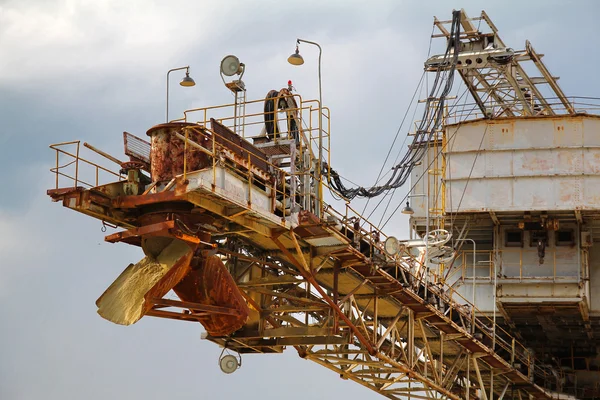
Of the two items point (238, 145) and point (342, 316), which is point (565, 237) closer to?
point (342, 316)

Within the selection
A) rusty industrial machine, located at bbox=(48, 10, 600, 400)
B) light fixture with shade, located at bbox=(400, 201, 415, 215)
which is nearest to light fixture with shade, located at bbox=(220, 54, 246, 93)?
rusty industrial machine, located at bbox=(48, 10, 600, 400)

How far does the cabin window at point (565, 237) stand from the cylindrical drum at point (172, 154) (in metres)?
18.5

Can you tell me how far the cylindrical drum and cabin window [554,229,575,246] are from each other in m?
18.5

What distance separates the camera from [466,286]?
3803cm

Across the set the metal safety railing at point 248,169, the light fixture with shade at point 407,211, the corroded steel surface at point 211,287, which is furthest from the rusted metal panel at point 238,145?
the light fixture with shade at point 407,211

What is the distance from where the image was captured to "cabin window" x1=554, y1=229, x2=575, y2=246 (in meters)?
37.3

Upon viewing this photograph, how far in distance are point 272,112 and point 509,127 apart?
1411 cm

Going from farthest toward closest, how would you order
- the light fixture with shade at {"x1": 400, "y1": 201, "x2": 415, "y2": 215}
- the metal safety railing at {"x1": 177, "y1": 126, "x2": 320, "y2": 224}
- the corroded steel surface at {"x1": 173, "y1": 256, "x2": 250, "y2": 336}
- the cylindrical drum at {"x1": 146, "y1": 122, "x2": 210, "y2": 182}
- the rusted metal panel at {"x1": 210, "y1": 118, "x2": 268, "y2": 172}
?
the light fixture with shade at {"x1": 400, "y1": 201, "x2": 415, "y2": 215} → the corroded steel surface at {"x1": 173, "y1": 256, "x2": 250, "y2": 336} → the rusted metal panel at {"x1": 210, "y1": 118, "x2": 268, "y2": 172} → the cylindrical drum at {"x1": 146, "y1": 122, "x2": 210, "y2": 182} → the metal safety railing at {"x1": 177, "y1": 126, "x2": 320, "y2": 224}

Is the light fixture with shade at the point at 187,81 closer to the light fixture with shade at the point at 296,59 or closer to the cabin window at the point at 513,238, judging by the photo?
the light fixture with shade at the point at 296,59

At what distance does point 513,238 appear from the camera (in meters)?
38.1

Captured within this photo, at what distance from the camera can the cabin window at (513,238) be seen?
3791 centimetres

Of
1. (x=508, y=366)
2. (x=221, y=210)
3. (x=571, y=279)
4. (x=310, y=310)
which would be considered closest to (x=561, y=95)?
(x=571, y=279)

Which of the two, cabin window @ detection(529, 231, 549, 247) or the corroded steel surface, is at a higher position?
cabin window @ detection(529, 231, 549, 247)

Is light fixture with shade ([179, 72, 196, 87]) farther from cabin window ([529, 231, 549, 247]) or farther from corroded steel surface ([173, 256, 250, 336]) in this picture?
cabin window ([529, 231, 549, 247])
